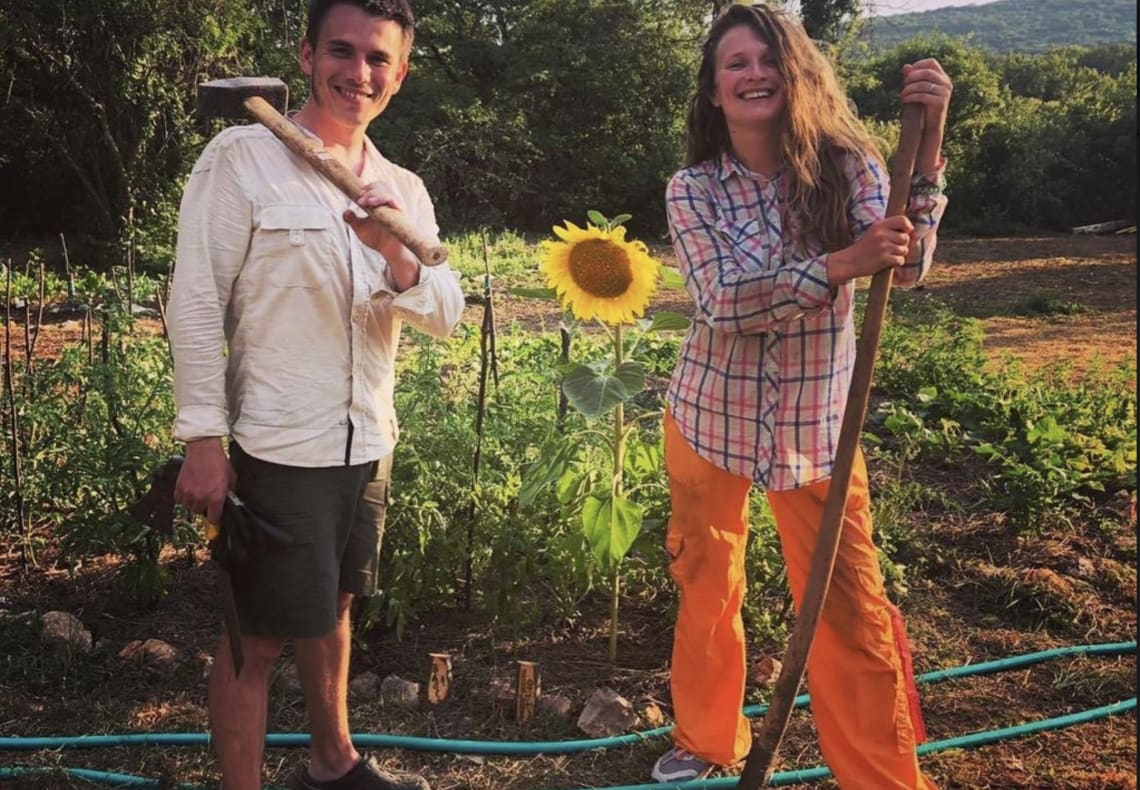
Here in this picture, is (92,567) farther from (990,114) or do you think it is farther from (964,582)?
(990,114)

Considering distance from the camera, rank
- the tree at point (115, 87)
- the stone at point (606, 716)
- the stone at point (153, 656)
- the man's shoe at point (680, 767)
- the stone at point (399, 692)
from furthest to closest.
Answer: the tree at point (115, 87), the stone at point (153, 656), the stone at point (399, 692), the stone at point (606, 716), the man's shoe at point (680, 767)

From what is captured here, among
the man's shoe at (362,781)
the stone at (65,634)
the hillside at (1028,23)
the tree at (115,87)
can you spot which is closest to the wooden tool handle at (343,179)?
the man's shoe at (362,781)

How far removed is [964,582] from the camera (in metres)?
3.32

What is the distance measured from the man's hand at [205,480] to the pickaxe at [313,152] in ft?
1.57

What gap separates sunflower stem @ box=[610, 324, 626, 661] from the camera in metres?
2.38

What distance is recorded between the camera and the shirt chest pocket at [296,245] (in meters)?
1.67

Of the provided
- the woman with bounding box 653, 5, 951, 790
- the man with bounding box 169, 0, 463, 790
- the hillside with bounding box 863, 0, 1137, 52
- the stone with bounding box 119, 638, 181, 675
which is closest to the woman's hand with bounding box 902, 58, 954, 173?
the woman with bounding box 653, 5, 951, 790

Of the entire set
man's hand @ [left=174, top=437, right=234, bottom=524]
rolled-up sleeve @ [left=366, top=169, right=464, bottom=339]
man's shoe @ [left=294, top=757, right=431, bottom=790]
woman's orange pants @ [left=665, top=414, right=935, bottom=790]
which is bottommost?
man's shoe @ [left=294, top=757, right=431, bottom=790]

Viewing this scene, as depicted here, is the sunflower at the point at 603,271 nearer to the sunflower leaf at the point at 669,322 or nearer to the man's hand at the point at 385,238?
the sunflower leaf at the point at 669,322

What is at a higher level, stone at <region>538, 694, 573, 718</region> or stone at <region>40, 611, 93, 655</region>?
stone at <region>40, 611, 93, 655</region>

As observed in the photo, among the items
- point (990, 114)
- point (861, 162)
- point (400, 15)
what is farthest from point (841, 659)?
point (990, 114)

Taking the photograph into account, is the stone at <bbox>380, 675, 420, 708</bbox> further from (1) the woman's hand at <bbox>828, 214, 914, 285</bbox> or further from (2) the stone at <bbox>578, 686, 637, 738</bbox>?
(1) the woman's hand at <bbox>828, 214, 914, 285</bbox>

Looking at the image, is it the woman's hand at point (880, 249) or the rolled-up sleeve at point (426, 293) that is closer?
the woman's hand at point (880, 249)

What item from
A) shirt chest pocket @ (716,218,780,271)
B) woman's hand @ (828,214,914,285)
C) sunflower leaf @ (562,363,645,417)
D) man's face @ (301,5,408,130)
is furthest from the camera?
sunflower leaf @ (562,363,645,417)
